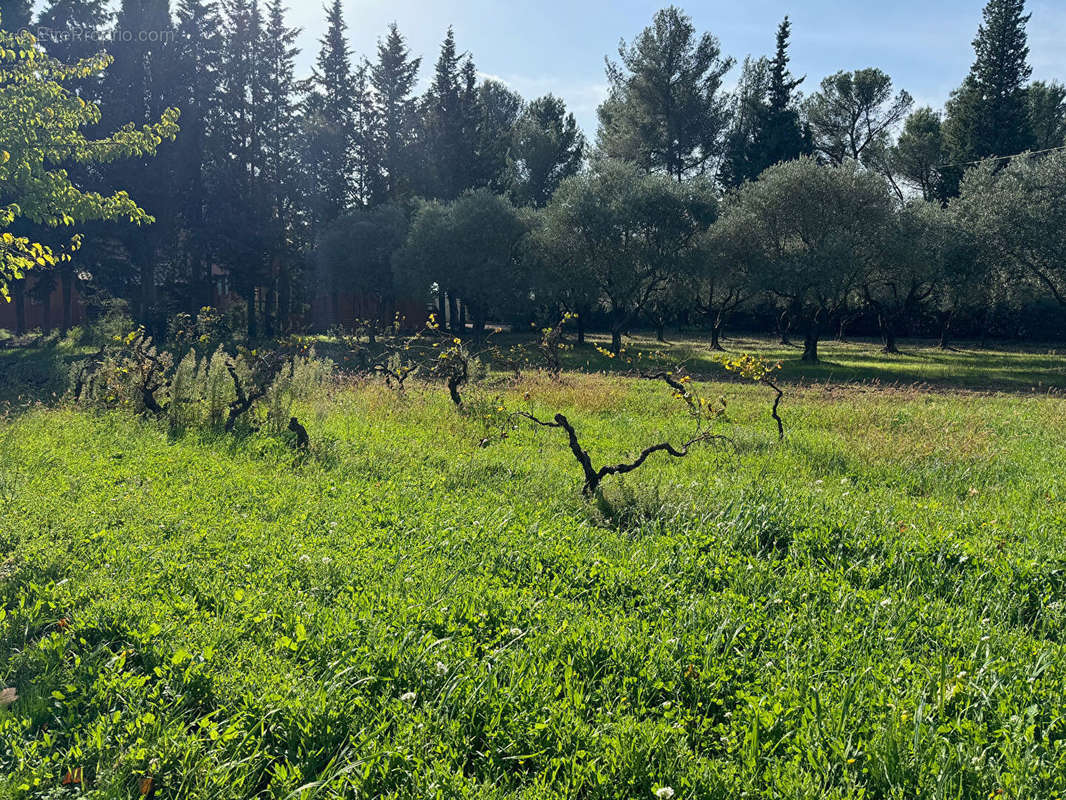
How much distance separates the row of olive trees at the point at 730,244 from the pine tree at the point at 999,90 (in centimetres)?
1078

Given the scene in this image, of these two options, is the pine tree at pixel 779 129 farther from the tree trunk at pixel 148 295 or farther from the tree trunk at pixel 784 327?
the tree trunk at pixel 148 295

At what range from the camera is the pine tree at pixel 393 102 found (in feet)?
139

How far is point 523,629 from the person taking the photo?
3801 millimetres

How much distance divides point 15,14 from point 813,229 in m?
32.0

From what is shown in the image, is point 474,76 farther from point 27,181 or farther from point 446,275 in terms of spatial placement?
point 27,181

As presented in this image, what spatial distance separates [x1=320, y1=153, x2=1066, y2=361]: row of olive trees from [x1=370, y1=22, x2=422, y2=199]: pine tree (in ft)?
30.8

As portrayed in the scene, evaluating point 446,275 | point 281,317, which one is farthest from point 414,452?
A: point 281,317

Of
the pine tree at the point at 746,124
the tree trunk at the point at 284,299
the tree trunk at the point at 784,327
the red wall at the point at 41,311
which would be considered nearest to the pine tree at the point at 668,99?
the pine tree at the point at 746,124

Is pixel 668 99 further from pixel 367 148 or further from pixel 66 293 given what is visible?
pixel 66 293

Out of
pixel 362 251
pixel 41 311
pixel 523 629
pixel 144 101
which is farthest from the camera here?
pixel 41 311

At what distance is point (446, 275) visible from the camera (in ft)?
102

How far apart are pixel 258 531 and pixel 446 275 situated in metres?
26.8

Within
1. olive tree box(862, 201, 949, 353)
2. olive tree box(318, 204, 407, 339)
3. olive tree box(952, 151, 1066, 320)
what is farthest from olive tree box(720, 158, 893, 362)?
olive tree box(318, 204, 407, 339)

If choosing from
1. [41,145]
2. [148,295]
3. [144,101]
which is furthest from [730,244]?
[148,295]
